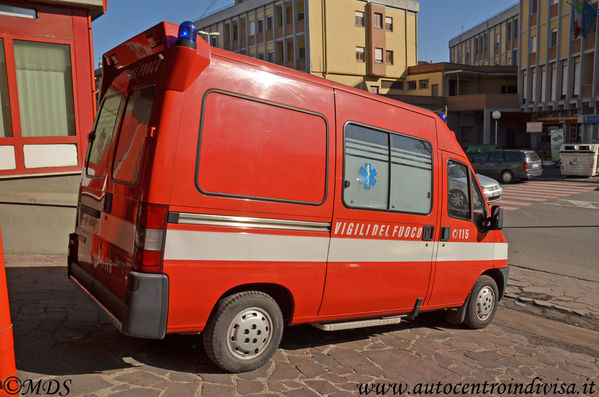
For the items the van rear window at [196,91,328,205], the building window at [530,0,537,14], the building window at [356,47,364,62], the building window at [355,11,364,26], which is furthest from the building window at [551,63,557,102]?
the van rear window at [196,91,328,205]

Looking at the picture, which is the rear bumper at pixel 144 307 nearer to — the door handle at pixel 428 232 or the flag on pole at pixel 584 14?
the door handle at pixel 428 232

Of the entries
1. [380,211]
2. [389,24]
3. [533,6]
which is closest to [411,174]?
[380,211]

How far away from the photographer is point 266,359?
13.3 ft

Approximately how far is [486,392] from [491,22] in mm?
65182

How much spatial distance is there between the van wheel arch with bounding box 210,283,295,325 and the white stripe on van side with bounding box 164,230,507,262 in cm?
25

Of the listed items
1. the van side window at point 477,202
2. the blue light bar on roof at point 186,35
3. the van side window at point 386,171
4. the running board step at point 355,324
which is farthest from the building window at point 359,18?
the blue light bar on roof at point 186,35

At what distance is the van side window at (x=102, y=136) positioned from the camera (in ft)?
13.9

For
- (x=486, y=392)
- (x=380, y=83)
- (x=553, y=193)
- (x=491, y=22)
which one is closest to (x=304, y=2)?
(x=380, y=83)

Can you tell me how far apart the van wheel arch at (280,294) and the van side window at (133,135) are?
118 centimetres

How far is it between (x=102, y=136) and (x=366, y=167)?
2306mm

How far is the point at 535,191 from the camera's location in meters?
20.2

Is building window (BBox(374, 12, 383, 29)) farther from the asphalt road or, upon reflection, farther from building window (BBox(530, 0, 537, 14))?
the asphalt road

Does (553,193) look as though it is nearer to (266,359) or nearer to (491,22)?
(266,359)

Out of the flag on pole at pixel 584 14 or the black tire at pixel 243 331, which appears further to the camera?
the flag on pole at pixel 584 14
